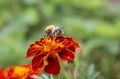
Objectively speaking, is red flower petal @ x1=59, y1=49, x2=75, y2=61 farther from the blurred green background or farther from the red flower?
the blurred green background

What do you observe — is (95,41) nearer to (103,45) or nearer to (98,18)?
(103,45)

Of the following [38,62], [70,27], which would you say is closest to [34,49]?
[38,62]

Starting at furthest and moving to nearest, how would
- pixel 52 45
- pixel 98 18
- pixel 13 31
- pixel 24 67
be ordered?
1. pixel 98 18
2. pixel 13 31
3. pixel 24 67
4. pixel 52 45

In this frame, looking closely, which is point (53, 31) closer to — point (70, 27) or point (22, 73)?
point (22, 73)

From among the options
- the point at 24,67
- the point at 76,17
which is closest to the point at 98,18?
the point at 76,17

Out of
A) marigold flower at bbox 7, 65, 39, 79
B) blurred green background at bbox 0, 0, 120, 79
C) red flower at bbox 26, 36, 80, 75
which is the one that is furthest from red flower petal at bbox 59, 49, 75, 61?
blurred green background at bbox 0, 0, 120, 79

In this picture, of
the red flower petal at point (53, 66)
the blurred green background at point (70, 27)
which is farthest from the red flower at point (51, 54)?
the blurred green background at point (70, 27)
